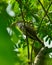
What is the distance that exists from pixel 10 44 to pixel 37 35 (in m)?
1.70

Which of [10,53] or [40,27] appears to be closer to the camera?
[10,53]

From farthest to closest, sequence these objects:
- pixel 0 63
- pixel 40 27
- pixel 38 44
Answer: pixel 38 44 < pixel 40 27 < pixel 0 63

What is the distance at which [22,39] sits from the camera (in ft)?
5.40

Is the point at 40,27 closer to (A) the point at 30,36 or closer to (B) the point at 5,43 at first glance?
(A) the point at 30,36

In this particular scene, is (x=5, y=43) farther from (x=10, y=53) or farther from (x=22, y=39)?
(x=22, y=39)

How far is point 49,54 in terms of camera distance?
182cm

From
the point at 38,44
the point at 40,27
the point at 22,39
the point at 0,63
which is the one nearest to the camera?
the point at 0,63

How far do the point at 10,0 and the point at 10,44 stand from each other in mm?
1504

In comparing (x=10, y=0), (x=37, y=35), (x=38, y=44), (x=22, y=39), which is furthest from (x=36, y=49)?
(x=10, y=0)

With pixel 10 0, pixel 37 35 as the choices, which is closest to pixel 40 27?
pixel 37 35

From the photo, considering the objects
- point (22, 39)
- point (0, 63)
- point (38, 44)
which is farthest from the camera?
point (38, 44)

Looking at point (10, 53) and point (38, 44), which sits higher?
point (38, 44)

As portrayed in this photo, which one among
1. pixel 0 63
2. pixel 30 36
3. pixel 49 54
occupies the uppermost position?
pixel 30 36

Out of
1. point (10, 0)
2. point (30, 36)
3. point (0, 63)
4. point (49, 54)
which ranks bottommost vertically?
point (0, 63)
